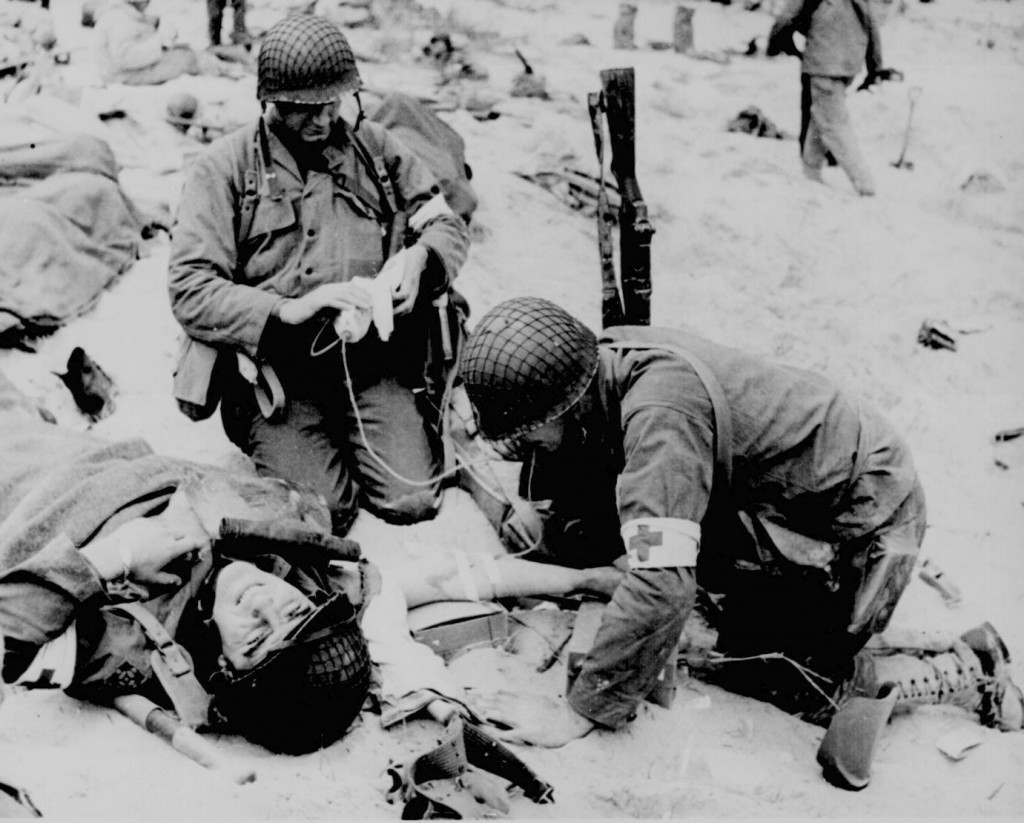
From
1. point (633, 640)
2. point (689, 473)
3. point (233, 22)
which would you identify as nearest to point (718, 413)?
point (689, 473)

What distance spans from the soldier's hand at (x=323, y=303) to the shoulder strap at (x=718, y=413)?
145 cm

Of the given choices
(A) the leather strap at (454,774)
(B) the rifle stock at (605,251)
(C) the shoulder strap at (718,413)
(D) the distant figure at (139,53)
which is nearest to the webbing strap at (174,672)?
(A) the leather strap at (454,774)

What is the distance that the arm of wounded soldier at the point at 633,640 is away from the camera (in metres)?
3.04

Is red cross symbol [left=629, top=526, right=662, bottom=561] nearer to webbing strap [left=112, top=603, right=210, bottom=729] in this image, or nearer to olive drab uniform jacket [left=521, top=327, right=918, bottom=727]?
olive drab uniform jacket [left=521, top=327, right=918, bottom=727]

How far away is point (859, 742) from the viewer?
10.9ft

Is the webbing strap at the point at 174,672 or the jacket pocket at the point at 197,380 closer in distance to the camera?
the webbing strap at the point at 174,672

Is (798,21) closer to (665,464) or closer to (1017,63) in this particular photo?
(1017,63)

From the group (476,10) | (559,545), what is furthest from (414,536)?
(476,10)

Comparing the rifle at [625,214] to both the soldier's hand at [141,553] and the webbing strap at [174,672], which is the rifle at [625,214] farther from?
the webbing strap at [174,672]

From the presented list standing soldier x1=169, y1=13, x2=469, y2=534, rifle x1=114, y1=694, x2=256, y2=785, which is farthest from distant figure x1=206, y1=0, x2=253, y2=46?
rifle x1=114, y1=694, x2=256, y2=785

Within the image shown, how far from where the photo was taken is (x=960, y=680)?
12.4 ft

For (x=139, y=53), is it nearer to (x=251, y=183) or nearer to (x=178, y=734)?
(x=251, y=183)

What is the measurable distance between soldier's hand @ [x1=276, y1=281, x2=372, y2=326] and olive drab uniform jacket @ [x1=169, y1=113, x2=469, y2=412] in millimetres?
71

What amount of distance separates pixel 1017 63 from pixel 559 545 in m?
10.6
